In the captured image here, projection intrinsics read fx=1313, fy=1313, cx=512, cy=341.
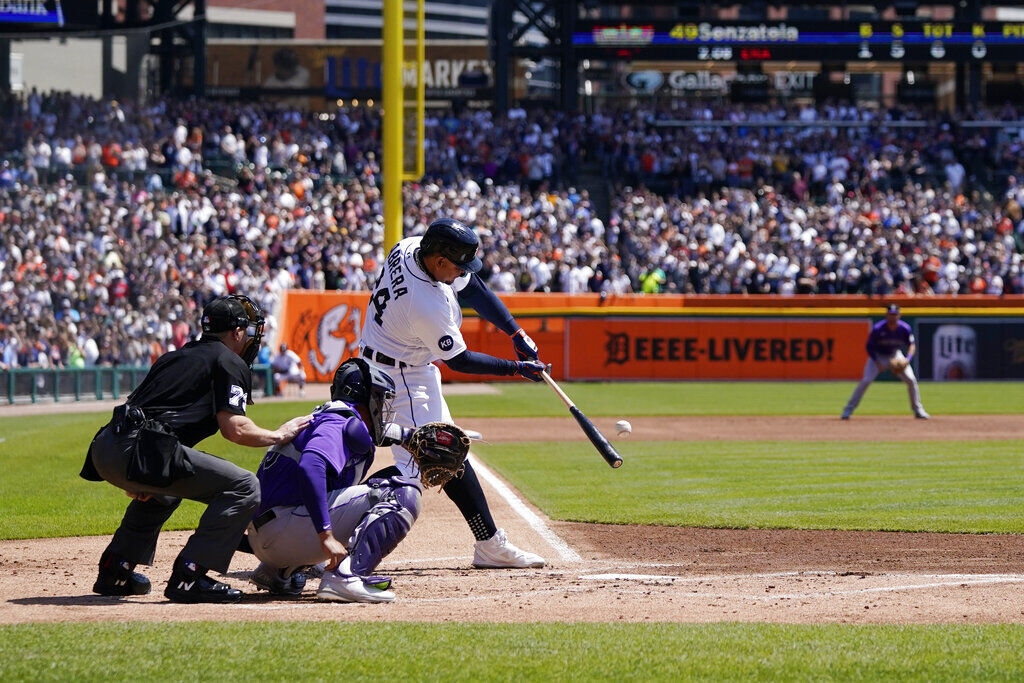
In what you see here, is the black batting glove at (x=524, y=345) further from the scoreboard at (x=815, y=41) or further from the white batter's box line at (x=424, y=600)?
the scoreboard at (x=815, y=41)

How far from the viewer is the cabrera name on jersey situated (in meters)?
7.03

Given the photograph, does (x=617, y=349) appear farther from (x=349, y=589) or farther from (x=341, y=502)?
(x=349, y=589)

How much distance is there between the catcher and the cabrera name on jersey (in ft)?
1.37

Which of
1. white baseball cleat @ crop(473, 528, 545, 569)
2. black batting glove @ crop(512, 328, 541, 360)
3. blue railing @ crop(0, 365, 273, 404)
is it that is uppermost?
black batting glove @ crop(512, 328, 541, 360)

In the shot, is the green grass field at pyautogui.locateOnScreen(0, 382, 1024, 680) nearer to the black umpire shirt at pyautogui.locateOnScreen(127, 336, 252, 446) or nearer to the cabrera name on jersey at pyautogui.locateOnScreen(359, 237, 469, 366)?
the black umpire shirt at pyautogui.locateOnScreen(127, 336, 252, 446)

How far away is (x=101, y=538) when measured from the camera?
→ 9062 millimetres

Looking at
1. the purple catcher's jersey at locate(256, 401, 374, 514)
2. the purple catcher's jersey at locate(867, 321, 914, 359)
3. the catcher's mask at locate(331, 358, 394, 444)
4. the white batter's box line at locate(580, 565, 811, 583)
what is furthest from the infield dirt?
the purple catcher's jersey at locate(867, 321, 914, 359)

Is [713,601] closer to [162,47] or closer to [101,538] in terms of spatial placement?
[101,538]

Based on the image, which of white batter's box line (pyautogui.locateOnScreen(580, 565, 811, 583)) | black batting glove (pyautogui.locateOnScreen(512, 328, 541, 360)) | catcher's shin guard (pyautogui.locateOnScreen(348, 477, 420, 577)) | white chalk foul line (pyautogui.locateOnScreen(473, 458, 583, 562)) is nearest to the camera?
catcher's shin guard (pyautogui.locateOnScreen(348, 477, 420, 577))

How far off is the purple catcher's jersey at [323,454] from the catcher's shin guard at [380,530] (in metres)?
0.26

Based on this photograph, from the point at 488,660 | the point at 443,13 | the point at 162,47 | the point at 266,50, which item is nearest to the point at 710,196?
the point at 162,47

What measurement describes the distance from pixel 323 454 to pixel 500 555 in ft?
5.68

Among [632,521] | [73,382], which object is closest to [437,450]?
[632,521]

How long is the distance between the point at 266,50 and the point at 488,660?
51.3 m
